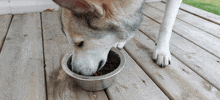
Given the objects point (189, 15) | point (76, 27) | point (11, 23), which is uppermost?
point (76, 27)

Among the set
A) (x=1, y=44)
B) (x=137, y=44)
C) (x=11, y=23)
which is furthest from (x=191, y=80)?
(x=11, y=23)

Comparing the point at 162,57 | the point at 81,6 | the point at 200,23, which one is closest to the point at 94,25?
the point at 81,6

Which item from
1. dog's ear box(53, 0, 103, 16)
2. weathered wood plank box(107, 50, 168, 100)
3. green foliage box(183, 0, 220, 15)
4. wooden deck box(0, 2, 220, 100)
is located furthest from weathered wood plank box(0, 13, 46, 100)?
green foliage box(183, 0, 220, 15)

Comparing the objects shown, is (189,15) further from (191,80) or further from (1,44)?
(1,44)

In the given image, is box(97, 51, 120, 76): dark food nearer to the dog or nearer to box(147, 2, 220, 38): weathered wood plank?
the dog

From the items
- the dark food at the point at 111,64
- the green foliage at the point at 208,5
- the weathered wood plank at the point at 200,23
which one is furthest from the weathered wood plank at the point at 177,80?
the green foliage at the point at 208,5

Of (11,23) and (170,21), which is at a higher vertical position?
(170,21)

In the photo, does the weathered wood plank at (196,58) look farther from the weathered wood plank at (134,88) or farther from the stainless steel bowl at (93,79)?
the stainless steel bowl at (93,79)
